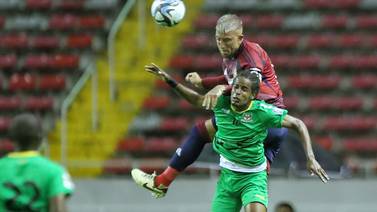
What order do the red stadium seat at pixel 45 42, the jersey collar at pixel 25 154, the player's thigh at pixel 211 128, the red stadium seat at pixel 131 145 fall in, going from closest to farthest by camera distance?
the jersey collar at pixel 25 154
the player's thigh at pixel 211 128
the red stadium seat at pixel 131 145
the red stadium seat at pixel 45 42

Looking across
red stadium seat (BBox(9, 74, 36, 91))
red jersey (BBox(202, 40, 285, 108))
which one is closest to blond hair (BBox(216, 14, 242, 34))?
red jersey (BBox(202, 40, 285, 108))

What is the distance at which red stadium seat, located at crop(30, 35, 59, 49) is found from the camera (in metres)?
17.8

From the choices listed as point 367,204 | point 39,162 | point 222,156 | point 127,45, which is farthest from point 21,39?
point 39,162

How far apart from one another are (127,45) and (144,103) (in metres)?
1.25

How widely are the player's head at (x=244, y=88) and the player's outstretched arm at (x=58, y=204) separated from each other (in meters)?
2.25

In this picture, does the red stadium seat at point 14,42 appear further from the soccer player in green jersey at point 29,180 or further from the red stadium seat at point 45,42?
the soccer player in green jersey at point 29,180

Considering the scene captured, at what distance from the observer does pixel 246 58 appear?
8.29 metres

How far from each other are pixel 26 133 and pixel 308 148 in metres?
2.66

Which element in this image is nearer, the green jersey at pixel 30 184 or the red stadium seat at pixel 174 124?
the green jersey at pixel 30 184

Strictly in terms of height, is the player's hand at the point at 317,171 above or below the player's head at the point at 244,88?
below

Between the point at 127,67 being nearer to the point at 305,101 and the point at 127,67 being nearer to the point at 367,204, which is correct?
the point at 305,101

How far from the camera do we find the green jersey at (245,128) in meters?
8.20

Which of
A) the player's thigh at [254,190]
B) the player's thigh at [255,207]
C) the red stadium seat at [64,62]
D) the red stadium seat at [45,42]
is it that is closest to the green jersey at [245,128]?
the player's thigh at [254,190]

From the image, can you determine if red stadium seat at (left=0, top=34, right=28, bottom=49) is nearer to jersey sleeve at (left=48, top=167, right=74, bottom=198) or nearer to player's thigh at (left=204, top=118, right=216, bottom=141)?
player's thigh at (left=204, top=118, right=216, bottom=141)
